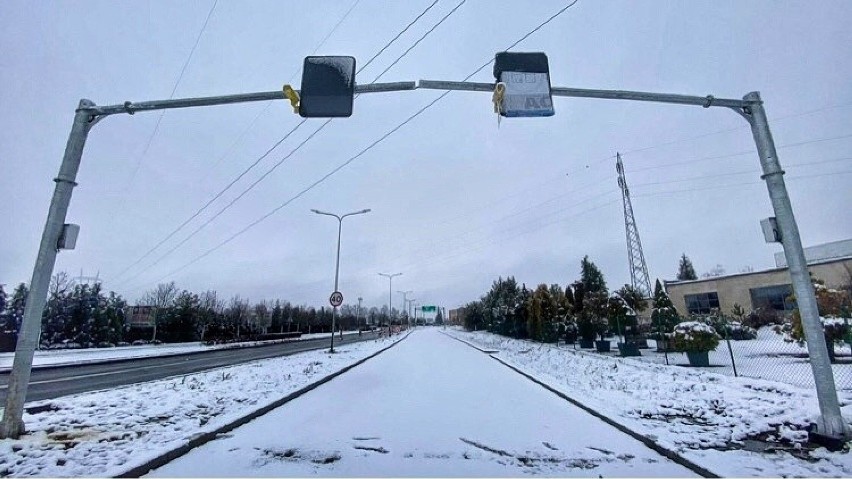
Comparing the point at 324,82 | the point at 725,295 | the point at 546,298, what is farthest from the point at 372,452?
the point at 725,295

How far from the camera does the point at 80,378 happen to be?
14359 millimetres

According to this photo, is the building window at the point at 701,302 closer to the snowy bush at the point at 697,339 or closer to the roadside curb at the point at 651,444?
the snowy bush at the point at 697,339

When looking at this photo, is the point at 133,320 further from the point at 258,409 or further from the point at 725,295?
the point at 725,295

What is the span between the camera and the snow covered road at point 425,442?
4.83 m

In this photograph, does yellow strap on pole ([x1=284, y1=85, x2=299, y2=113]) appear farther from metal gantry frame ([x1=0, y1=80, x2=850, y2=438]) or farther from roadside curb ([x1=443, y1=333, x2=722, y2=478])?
roadside curb ([x1=443, y1=333, x2=722, y2=478])

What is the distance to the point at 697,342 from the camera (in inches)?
543

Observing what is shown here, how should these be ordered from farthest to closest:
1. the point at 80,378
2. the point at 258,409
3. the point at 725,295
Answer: the point at 725,295, the point at 80,378, the point at 258,409

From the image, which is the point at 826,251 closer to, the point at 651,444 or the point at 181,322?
the point at 651,444

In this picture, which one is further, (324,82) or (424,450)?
(324,82)

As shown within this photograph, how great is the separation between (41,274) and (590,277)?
4654 cm

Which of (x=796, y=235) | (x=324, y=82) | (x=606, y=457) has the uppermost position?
(x=324, y=82)

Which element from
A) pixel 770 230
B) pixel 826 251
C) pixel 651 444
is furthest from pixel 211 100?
pixel 826 251

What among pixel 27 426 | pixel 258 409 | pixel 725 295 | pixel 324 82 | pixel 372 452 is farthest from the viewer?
pixel 725 295

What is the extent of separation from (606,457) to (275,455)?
14.3 ft
